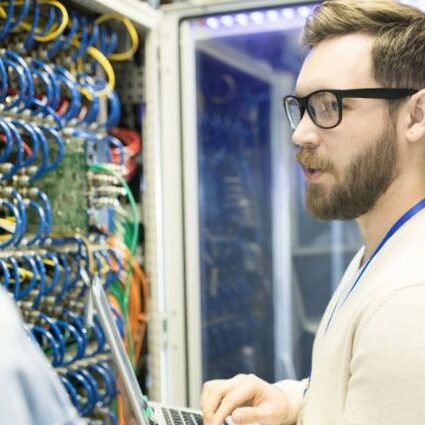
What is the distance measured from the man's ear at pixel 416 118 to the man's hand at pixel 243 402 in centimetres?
60

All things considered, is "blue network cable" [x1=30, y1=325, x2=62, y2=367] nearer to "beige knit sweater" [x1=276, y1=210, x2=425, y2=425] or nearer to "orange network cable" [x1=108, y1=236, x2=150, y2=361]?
"orange network cable" [x1=108, y1=236, x2=150, y2=361]

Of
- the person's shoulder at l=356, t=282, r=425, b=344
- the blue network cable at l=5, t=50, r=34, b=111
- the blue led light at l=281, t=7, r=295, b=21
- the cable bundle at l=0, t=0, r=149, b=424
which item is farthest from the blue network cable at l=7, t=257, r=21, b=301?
the blue led light at l=281, t=7, r=295, b=21

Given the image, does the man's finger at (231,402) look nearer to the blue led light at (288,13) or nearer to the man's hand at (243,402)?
the man's hand at (243,402)

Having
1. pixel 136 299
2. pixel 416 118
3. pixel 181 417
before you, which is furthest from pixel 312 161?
pixel 136 299

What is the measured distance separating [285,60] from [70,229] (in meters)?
2.01

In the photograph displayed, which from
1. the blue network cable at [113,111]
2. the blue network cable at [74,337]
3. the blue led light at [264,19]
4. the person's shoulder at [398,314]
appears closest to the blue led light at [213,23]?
the blue led light at [264,19]

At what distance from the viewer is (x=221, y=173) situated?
3082mm

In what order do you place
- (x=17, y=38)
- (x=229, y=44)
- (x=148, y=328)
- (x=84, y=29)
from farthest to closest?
(x=229, y=44)
(x=148, y=328)
(x=84, y=29)
(x=17, y=38)

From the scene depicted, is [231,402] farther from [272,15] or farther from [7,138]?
[272,15]

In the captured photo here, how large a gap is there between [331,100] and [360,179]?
0.53ft

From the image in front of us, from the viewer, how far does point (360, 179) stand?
48.3 inches

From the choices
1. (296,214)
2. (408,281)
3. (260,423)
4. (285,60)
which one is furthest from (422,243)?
(285,60)

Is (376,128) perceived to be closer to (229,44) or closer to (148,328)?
(148,328)

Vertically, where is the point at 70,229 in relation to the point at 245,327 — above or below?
above
